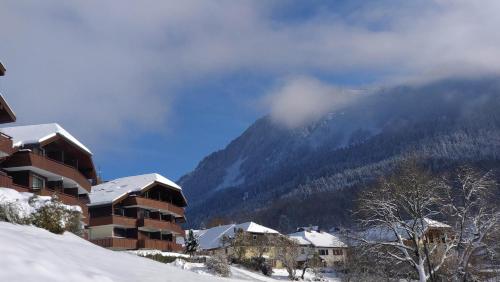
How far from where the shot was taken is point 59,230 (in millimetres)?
20016

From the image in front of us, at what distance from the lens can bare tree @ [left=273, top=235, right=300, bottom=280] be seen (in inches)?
2552

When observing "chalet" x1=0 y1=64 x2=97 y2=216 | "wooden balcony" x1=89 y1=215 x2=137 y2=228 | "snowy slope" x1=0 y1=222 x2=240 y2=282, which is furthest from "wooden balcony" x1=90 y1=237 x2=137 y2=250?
"snowy slope" x1=0 y1=222 x2=240 y2=282

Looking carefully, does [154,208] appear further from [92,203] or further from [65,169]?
[65,169]

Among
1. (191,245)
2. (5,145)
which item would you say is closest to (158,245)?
(191,245)

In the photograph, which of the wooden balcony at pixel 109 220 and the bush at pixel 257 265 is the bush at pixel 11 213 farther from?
the bush at pixel 257 265

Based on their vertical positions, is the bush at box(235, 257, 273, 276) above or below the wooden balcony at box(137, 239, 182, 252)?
below

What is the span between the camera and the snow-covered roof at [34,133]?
4353cm

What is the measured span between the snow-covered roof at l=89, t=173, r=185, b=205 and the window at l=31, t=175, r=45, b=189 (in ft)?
42.3

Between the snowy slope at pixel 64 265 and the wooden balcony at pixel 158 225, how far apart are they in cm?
4526

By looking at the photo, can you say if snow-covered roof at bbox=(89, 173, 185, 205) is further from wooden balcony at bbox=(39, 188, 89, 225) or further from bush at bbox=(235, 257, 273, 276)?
bush at bbox=(235, 257, 273, 276)

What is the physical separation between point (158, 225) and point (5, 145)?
27553mm

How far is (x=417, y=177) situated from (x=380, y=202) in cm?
318

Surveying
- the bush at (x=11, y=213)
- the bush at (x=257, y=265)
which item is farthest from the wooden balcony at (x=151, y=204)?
the bush at (x=11, y=213)

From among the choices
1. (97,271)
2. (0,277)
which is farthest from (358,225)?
(0,277)
